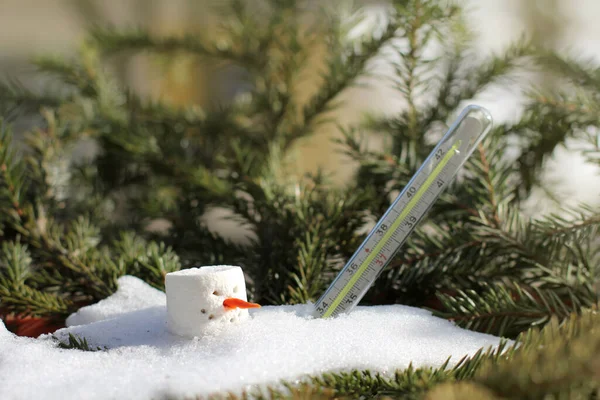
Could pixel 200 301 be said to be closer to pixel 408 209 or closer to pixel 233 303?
pixel 233 303

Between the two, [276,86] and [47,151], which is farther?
[276,86]

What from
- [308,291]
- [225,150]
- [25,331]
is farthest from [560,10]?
[25,331]

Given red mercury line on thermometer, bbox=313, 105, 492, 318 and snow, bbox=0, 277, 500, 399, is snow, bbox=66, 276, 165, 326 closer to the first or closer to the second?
snow, bbox=0, 277, 500, 399

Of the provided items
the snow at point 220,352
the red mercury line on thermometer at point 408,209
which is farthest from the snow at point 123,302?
the red mercury line on thermometer at point 408,209

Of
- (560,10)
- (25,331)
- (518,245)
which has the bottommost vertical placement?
(25,331)

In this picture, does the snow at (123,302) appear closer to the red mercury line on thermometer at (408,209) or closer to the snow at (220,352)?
the snow at (220,352)

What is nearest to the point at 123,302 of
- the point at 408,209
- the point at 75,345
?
the point at 75,345

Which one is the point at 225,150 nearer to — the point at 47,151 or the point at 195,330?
the point at 47,151
